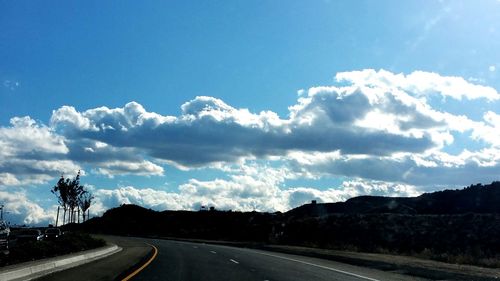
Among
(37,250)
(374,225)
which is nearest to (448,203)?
(374,225)

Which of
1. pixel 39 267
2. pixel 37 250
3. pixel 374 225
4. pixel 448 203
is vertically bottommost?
pixel 39 267

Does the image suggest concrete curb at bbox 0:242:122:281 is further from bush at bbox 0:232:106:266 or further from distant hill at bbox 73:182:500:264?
distant hill at bbox 73:182:500:264

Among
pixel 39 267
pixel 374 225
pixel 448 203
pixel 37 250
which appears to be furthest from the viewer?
pixel 448 203

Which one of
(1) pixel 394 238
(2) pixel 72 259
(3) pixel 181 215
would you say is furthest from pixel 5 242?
(3) pixel 181 215

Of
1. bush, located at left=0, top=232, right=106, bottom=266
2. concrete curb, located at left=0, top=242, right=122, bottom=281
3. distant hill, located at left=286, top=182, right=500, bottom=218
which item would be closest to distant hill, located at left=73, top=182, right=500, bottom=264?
distant hill, located at left=286, top=182, right=500, bottom=218

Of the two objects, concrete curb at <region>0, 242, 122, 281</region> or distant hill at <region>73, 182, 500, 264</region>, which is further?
distant hill at <region>73, 182, 500, 264</region>

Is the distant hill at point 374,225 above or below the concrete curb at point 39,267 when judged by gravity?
above

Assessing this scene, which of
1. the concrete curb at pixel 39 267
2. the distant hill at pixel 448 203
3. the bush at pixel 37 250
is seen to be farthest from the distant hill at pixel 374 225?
the bush at pixel 37 250

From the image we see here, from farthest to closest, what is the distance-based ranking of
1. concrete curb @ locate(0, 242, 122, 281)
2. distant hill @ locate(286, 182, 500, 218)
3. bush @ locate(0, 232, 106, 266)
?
distant hill @ locate(286, 182, 500, 218) < bush @ locate(0, 232, 106, 266) < concrete curb @ locate(0, 242, 122, 281)

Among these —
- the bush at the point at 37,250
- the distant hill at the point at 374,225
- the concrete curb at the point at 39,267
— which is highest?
the distant hill at the point at 374,225

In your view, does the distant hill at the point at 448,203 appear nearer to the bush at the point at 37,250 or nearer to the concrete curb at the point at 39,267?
the bush at the point at 37,250

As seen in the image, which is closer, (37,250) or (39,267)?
(39,267)

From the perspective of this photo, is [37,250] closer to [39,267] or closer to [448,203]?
[39,267]

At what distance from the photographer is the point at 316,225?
66.1 m
